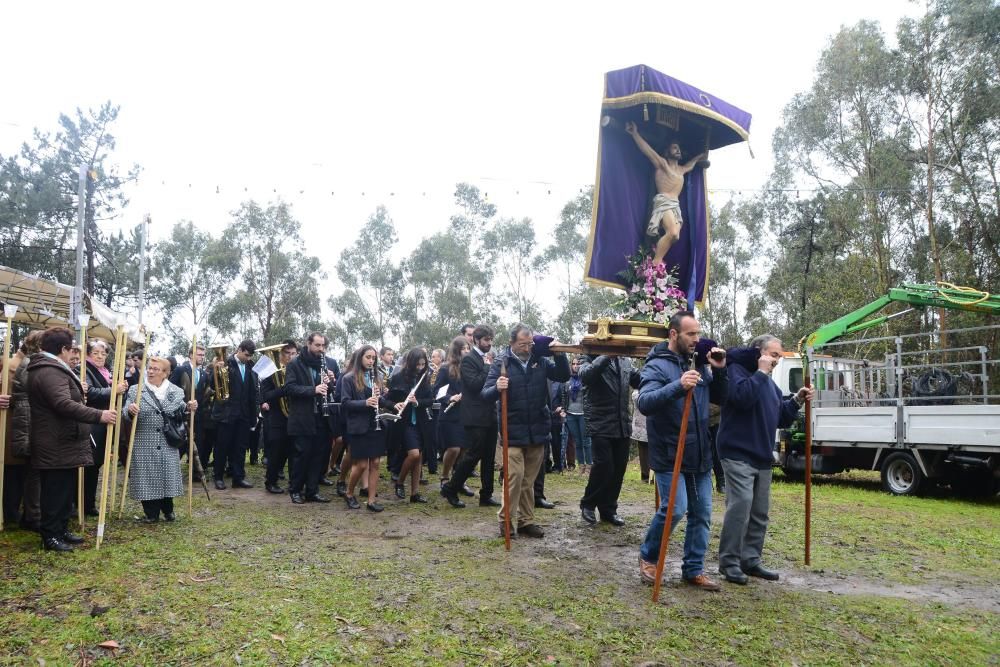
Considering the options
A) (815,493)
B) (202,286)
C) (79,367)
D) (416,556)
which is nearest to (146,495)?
(79,367)

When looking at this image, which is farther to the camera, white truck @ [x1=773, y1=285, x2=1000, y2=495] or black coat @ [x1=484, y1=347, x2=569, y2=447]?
white truck @ [x1=773, y1=285, x2=1000, y2=495]

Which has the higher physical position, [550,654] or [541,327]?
[541,327]

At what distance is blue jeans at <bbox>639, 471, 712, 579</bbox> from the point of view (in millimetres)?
4738

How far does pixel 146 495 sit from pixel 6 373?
1649mm

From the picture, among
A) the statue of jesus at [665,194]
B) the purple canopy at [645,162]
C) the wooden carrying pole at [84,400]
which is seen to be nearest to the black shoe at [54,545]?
the wooden carrying pole at [84,400]

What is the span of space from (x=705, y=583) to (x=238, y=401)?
683 centimetres

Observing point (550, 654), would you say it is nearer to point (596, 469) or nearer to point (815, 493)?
point (596, 469)

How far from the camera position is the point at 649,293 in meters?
6.68

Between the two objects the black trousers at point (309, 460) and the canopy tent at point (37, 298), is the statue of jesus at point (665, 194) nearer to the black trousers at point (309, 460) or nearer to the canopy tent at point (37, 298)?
the black trousers at point (309, 460)

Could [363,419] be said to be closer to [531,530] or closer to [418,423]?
[418,423]

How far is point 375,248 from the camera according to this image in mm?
42375

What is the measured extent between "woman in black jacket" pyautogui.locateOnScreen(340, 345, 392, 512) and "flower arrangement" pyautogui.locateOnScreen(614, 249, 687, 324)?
9.56 feet

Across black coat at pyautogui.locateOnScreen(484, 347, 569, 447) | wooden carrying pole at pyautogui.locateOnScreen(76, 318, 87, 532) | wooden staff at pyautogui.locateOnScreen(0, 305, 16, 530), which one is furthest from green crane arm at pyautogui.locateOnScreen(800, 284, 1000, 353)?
wooden staff at pyautogui.locateOnScreen(0, 305, 16, 530)

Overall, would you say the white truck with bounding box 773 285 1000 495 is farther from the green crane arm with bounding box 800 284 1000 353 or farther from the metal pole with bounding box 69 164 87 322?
the metal pole with bounding box 69 164 87 322
